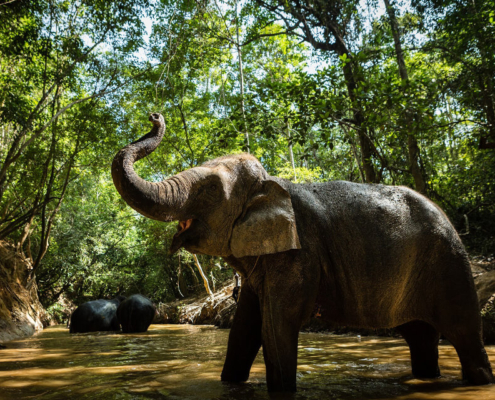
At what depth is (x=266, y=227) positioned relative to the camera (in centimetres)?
344

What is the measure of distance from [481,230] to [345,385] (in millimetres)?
9470

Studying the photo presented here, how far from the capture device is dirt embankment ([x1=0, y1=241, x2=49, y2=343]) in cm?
1122

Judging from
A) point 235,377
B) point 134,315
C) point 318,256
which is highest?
point 318,256

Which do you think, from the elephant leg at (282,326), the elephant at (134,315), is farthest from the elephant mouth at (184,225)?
the elephant at (134,315)

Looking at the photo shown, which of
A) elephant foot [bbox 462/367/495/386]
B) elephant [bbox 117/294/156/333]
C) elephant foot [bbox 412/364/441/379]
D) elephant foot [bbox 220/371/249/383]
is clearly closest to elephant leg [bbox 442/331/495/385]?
elephant foot [bbox 462/367/495/386]

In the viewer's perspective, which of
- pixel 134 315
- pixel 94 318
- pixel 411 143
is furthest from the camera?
pixel 94 318

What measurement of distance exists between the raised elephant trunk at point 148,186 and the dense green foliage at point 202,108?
199 inches

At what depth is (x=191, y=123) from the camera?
18.0m

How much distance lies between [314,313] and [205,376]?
138 centimetres

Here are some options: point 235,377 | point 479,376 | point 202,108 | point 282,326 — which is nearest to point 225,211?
point 282,326

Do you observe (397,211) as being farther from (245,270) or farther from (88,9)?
(88,9)

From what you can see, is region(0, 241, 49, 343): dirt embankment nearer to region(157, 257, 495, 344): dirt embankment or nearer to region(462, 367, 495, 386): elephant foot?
region(157, 257, 495, 344): dirt embankment

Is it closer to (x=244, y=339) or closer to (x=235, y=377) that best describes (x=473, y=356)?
(x=244, y=339)

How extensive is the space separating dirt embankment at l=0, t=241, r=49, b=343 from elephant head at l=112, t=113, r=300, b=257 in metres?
8.81
